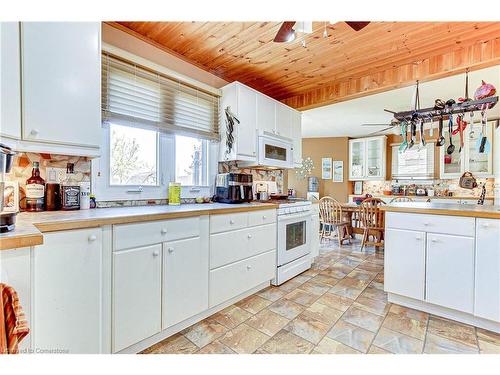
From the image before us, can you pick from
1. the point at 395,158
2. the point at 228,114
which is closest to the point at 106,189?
the point at 228,114

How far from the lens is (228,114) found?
2578 mm

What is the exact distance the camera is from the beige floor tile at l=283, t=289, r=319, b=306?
2.22 meters

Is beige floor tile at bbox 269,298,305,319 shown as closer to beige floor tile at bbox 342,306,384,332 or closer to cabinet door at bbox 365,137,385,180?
beige floor tile at bbox 342,306,384,332

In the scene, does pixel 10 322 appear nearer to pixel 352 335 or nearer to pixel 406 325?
pixel 352 335

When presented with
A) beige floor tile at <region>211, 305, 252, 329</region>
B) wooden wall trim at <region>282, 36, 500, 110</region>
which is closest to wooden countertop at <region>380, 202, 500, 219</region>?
wooden wall trim at <region>282, 36, 500, 110</region>

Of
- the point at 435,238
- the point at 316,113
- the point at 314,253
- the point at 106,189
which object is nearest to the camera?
the point at 106,189

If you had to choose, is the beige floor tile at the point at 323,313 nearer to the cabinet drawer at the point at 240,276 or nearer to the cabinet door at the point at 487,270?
the cabinet drawer at the point at 240,276

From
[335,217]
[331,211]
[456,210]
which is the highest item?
[456,210]

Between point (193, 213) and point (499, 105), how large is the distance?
5.23 m

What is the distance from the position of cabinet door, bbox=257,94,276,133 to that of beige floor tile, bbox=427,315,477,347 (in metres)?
2.40

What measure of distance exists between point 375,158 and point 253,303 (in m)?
5.20

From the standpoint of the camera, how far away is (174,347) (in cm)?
158

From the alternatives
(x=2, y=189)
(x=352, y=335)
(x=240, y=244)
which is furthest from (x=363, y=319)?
(x=2, y=189)
